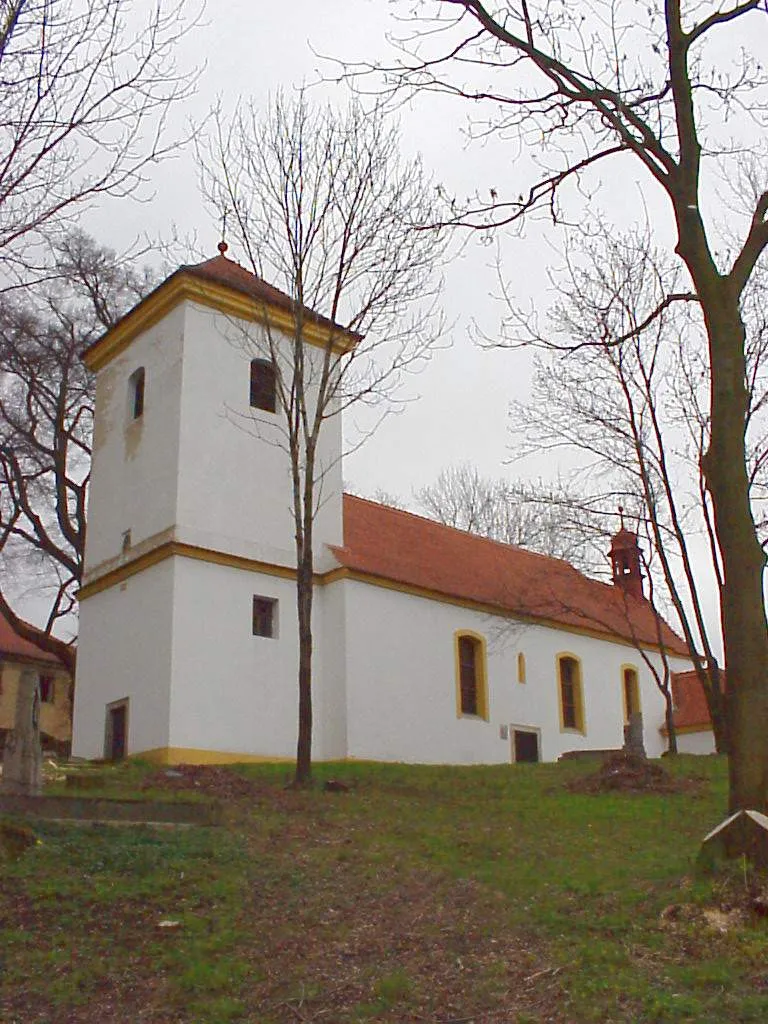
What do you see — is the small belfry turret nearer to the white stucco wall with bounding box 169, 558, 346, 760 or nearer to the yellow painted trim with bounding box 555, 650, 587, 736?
the yellow painted trim with bounding box 555, 650, 587, 736

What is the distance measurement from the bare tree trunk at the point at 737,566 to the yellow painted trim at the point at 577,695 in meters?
20.6

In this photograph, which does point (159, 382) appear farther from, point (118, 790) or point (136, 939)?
point (136, 939)

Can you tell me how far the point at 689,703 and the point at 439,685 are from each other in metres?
13.9

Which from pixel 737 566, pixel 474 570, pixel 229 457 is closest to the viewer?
pixel 737 566

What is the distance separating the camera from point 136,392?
85.5 feet

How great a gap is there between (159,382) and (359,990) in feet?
59.8

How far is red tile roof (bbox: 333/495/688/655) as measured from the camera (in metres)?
26.4

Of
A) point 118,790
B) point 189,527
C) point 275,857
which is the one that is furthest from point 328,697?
point 275,857

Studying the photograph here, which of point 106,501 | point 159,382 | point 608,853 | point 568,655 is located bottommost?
point 608,853

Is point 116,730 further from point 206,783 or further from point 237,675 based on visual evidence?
point 206,783

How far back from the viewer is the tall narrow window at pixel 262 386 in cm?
2534

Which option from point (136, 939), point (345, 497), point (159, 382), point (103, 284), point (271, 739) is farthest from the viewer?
point (103, 284)

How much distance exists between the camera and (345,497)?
29.0 meters

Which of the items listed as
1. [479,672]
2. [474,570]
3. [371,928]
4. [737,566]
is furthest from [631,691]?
[371,928]
